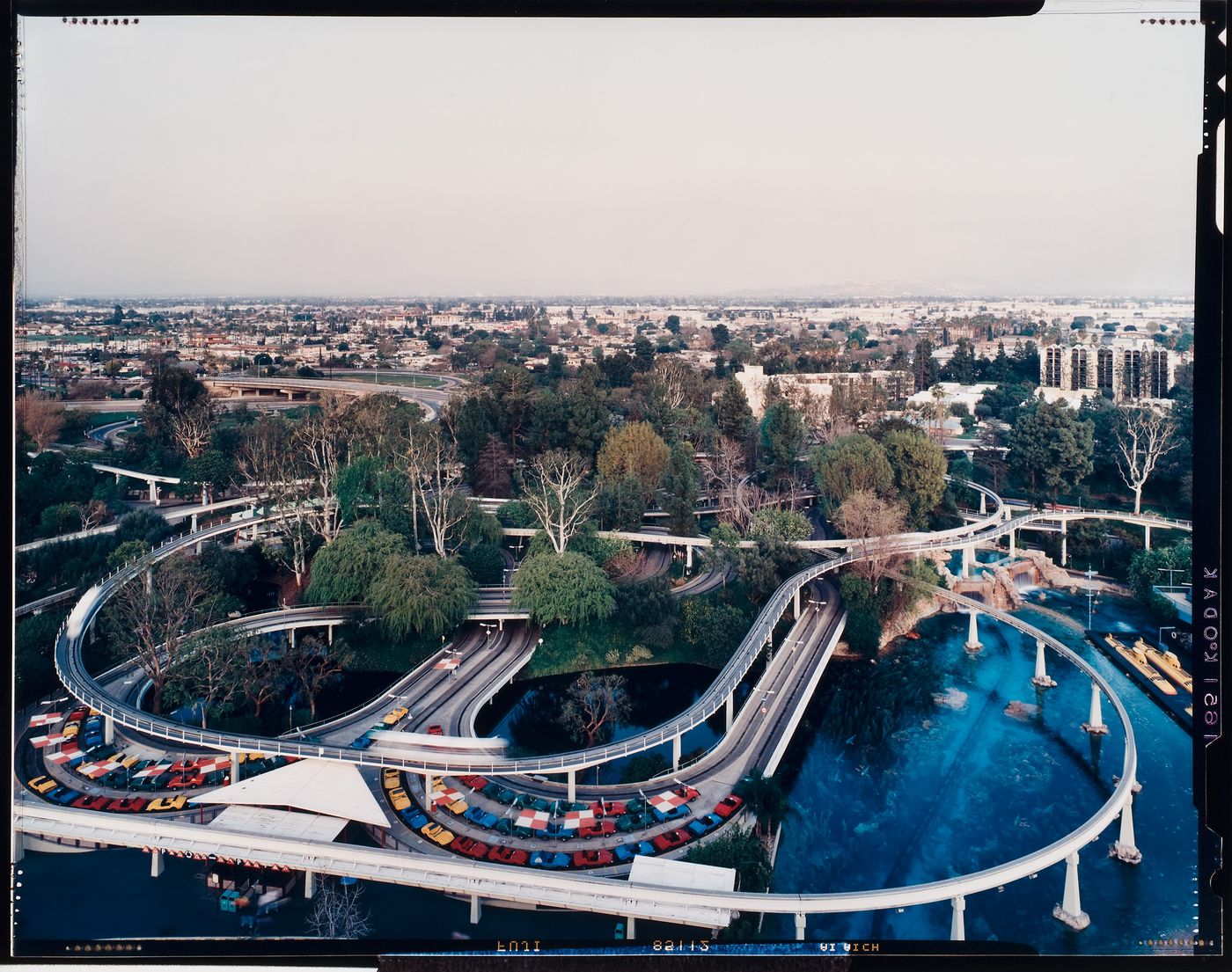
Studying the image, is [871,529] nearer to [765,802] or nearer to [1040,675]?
[1040,675]

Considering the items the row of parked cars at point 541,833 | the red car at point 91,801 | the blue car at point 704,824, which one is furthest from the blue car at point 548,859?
the red car at point 91,801

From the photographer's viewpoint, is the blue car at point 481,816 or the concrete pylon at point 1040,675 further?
the concrete pylon at point 1040,675

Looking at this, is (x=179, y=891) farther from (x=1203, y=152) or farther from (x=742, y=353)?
(x=742, y=353)

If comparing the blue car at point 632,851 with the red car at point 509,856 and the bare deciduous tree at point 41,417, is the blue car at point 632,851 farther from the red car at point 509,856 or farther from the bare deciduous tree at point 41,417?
the bare deciduous tree at point 41,417

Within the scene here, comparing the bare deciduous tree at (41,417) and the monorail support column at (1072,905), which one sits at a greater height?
the bare deciduous tree at (41,417)

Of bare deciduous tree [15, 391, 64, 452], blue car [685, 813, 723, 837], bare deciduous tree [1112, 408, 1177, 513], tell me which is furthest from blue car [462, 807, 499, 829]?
bare deciduous tree [1112, 408, 1177, 513]

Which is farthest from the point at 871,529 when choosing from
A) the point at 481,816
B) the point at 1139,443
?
the point at 481,816

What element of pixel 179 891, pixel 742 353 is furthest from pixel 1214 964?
pixel 742 353
